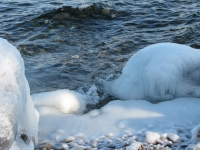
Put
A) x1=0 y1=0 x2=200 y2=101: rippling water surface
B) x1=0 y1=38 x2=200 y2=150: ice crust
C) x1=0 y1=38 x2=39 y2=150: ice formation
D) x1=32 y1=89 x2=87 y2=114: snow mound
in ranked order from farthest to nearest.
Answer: x1=0 y1=0 x2=200 y2=101: rippling water surface < x1=32 y1=89 x2=87 y2=114: snow mound < x1=0 y1=38 x2=200 y2=150: ice crust < x1=0 y1=38 x2=39 y2=150: ice formation

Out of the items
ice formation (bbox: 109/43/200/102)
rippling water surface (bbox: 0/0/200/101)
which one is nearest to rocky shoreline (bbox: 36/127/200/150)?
ice formation (bbox: 109/43/200/102)

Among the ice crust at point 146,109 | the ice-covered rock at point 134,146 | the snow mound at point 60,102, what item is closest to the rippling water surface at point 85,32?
the snow mound at point 60,102

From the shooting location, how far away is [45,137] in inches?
125

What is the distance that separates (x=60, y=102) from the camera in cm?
390

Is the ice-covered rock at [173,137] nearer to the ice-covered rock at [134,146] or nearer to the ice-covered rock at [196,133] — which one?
the ice-covered rock at [196,133]

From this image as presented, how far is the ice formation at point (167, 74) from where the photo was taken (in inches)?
153

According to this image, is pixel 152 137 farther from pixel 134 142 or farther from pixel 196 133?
pixel 196 133

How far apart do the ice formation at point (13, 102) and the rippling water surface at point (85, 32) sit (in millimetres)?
1799

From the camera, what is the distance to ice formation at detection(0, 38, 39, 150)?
2154 millimetres

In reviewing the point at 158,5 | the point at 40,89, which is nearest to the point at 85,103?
the point at 40,89

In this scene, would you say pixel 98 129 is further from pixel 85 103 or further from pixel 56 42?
pixel 56 42

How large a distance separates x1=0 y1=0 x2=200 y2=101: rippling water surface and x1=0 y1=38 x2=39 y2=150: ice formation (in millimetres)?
1799

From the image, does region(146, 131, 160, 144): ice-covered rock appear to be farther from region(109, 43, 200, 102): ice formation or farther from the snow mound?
the snow mound

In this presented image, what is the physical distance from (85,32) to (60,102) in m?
3.04
